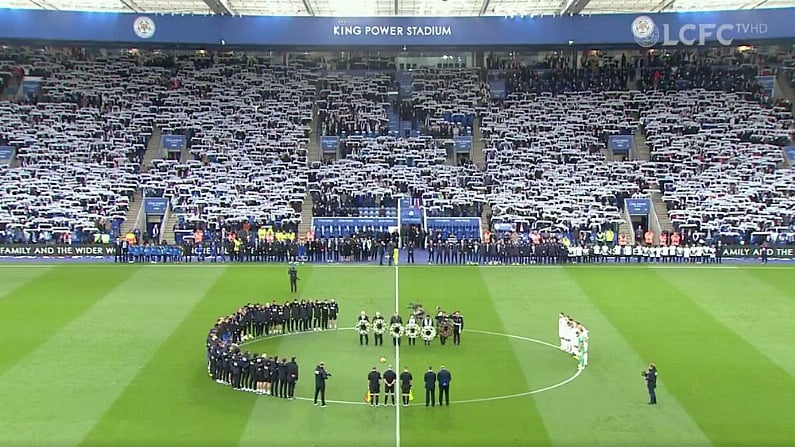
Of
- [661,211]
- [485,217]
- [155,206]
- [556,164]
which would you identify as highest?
[556,164]

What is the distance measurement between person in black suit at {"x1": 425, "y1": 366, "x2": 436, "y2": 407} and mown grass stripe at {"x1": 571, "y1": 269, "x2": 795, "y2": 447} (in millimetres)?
6144

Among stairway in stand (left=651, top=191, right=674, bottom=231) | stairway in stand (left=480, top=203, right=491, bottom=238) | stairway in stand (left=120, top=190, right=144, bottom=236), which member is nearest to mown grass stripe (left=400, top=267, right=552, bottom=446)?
stairway in stand (left=480, top=203, right=491, bottom=238)

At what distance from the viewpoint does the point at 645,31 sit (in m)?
60.6

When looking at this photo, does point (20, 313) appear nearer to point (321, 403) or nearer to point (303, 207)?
point (321, 403)

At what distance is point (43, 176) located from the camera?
180 feet

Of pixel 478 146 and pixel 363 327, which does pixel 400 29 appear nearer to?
pixel 478 146

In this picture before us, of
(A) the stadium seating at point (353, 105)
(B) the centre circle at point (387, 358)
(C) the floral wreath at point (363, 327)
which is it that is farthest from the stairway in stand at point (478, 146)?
(C) the floral wreath at point (363, 327)

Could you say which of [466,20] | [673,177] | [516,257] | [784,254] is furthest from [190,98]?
[784,254]

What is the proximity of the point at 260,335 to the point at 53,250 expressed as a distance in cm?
2284

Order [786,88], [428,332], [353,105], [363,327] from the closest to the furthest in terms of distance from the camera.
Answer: [428,332] → [363,327] → [353,105] → [786,88]

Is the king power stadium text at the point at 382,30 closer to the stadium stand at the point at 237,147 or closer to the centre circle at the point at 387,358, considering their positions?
the stadium stand at the point at 237,147

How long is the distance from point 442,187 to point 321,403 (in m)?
32.8

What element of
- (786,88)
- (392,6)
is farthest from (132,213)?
(786,88)

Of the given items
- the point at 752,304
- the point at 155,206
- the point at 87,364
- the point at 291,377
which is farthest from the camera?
the point at 155,206
